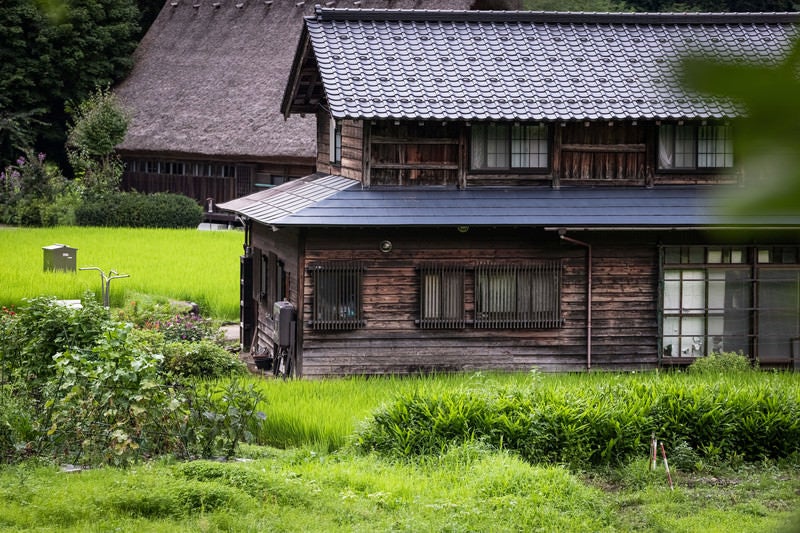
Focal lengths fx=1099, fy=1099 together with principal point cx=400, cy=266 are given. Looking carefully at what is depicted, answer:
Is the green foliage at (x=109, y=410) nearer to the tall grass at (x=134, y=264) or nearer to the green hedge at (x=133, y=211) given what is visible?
the tall grass at (x=134, y=264)

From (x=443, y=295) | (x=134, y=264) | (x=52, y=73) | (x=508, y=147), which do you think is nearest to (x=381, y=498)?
(x=443, y=295)

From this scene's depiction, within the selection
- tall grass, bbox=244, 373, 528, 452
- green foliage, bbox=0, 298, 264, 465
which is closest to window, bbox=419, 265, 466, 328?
tall grass, bbox=244, 373, 528, 452

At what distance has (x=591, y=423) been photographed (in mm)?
10773

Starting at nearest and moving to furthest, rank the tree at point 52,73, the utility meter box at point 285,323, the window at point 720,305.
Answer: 1. the utility meter box at point 285,323
2. the window at point 720,305
3. the tree at point 52,73

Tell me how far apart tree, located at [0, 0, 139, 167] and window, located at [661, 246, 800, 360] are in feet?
77.8

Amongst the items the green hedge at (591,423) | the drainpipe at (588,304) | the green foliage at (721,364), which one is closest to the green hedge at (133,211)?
the drainpipe at (588,304)

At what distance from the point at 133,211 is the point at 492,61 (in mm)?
21501

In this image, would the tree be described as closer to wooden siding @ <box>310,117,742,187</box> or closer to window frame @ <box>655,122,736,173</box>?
wooden siding @ <box>310,117,742,187</box>

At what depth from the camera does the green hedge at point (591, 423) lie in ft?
35.1

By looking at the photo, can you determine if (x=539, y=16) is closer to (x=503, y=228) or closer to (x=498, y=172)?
(x=498, y=172)

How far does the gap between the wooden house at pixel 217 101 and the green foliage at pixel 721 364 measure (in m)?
21.9

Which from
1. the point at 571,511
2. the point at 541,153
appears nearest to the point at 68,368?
the point at 571,511

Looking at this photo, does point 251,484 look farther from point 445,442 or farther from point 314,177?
point 314,177

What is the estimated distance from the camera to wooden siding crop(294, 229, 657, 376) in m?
15.9
